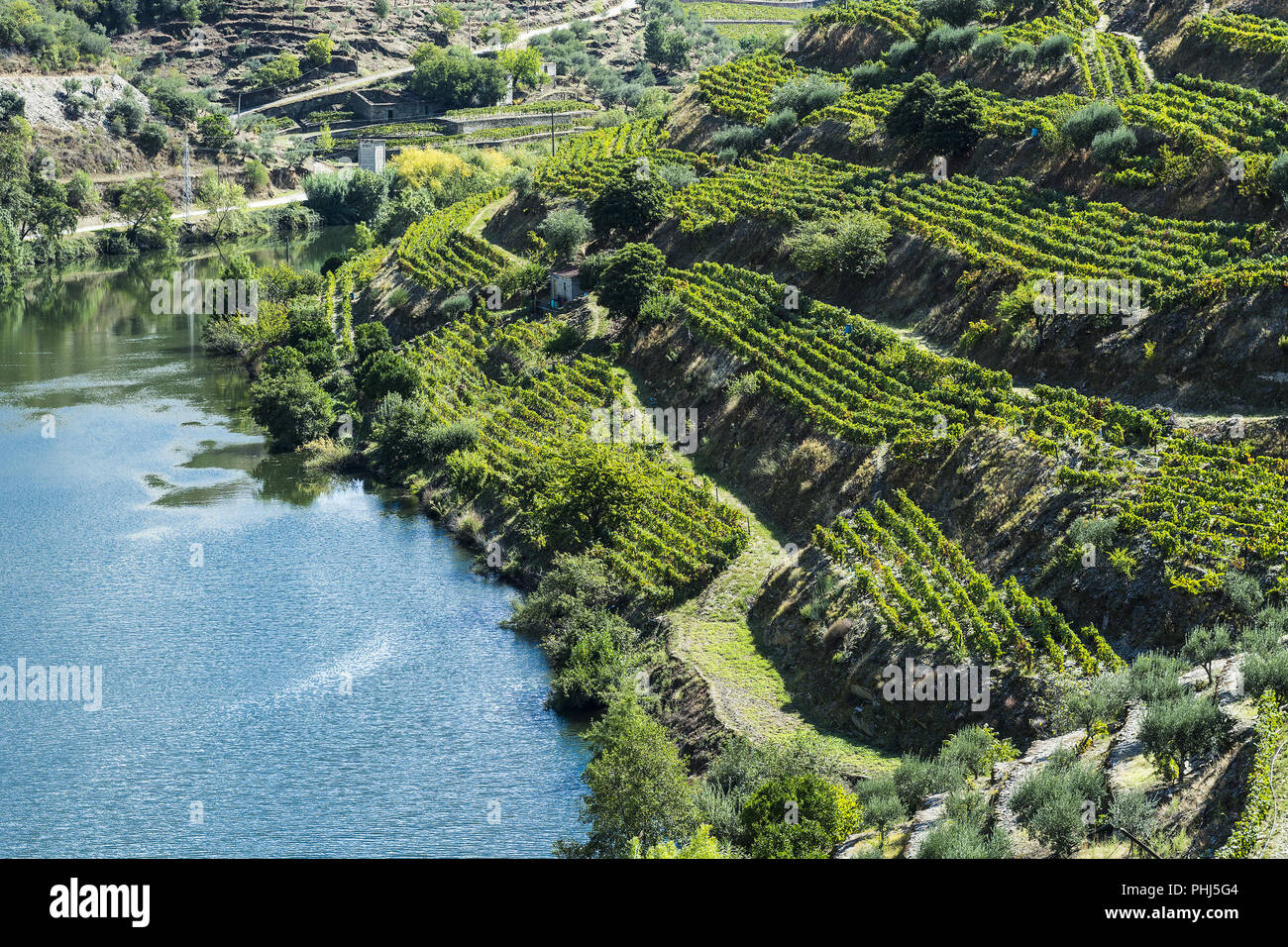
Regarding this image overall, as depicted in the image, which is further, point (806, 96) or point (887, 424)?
point (806, 96)

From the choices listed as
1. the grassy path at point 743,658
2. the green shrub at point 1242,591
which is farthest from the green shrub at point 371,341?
the green shrub at point 1242,591

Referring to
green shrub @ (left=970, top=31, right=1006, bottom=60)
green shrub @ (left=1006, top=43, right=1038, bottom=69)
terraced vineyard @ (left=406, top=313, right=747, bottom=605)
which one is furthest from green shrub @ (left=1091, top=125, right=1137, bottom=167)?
terraced vineyard @ (left=406, top=313, right=747, bottom=605)

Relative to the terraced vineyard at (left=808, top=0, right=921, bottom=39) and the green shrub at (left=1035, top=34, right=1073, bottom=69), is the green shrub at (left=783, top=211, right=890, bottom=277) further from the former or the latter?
the terraced vineyard at (left=808, top=0, right=921, bottom=39)

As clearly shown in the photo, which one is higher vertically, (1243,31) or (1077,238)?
(1243,31)

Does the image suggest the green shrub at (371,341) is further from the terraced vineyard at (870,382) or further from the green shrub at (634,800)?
the green shrub at (634,800)

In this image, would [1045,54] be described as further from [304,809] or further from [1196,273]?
[304,809]

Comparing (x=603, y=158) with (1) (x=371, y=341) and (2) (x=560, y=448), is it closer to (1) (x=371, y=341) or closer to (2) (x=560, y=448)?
(1) (x=371, y=341)

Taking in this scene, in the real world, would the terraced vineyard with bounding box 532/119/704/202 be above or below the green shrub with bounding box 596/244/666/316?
above

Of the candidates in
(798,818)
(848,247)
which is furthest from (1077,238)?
(798,818)
